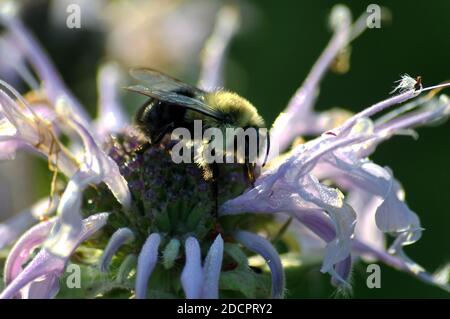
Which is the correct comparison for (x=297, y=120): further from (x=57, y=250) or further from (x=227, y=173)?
(x=57, y=250)

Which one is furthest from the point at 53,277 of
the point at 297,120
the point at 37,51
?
the point at 37,51

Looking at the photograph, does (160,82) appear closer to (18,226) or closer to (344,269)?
(18,226)

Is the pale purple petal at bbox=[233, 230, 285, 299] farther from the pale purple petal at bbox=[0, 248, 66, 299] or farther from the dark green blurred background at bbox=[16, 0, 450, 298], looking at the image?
the dark green blurred background at bbox=[16, 0, 450, 298]

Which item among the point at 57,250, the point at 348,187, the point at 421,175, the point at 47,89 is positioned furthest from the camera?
the point at 421,175

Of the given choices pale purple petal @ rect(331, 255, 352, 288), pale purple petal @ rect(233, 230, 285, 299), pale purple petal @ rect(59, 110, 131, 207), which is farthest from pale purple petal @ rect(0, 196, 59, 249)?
pale purple petal @ rect(331, 255, 352, 288)

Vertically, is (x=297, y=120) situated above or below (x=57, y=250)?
above

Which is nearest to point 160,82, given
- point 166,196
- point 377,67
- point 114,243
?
point 166,196
